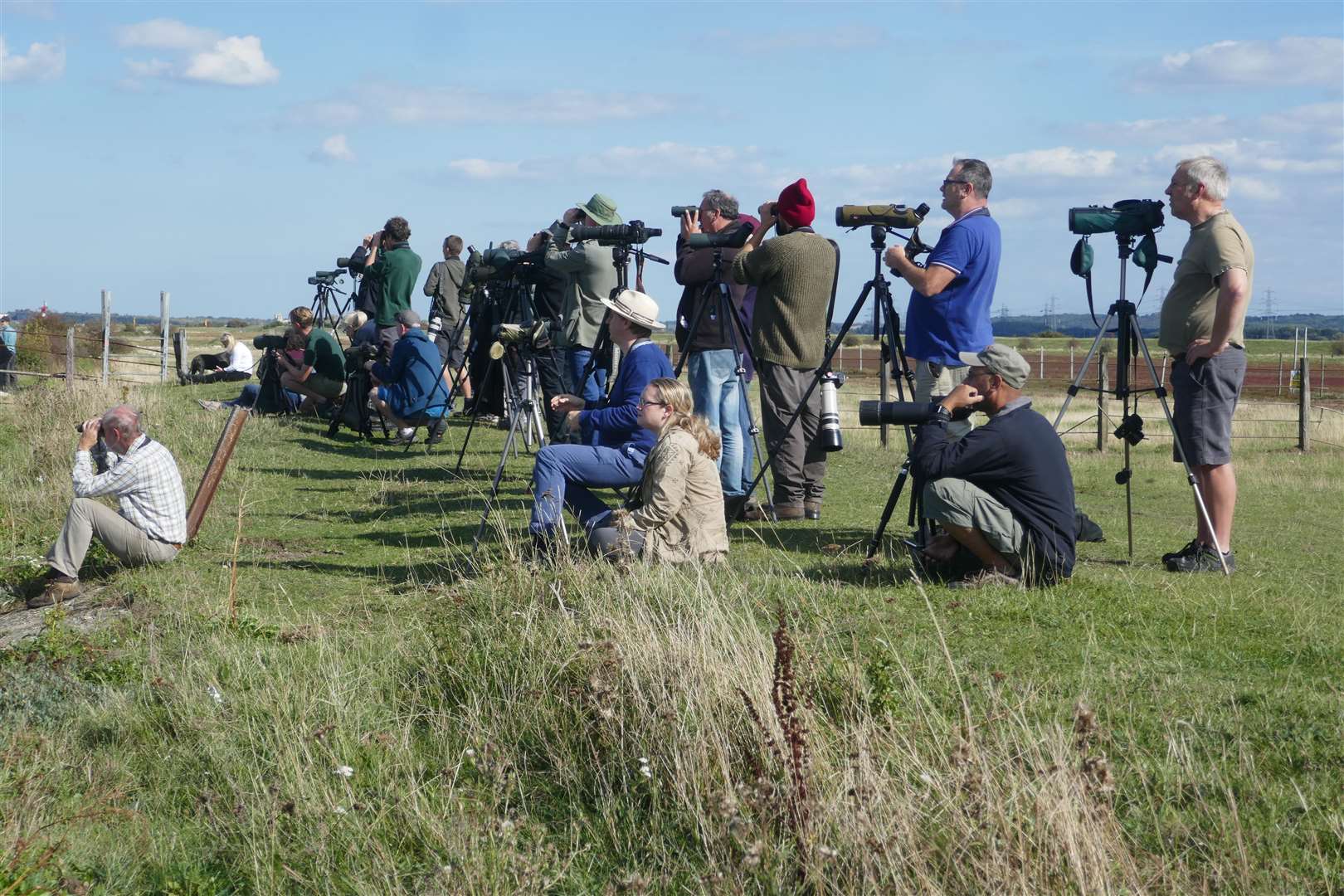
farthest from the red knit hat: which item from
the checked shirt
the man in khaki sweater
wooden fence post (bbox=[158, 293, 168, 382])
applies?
wooden fence post (bbox=[158, 293, 168, 382])

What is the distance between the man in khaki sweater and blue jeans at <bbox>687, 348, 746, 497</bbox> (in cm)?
23

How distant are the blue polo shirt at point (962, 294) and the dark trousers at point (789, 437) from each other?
1172 mm

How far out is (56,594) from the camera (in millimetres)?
7395

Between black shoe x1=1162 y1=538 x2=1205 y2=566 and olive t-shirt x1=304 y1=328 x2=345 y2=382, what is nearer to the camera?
black shoe x1=1162 y1=538 x2=1205 y2=566

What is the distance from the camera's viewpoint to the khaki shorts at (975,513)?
5.83 metres

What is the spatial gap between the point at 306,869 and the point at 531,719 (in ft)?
3.30

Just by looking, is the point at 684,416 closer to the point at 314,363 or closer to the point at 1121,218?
the point at 1121,218

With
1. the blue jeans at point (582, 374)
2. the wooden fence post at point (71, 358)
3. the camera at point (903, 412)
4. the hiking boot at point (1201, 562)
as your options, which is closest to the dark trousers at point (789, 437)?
the camera at point (903, 412)

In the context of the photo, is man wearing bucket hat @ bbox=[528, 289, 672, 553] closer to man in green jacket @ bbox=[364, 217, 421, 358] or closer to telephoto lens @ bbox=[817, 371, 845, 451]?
telephoto lens @ bbox=[817, 371, 845, 451]

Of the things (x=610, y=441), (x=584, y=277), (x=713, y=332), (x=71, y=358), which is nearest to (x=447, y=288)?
(x=584, y=277)

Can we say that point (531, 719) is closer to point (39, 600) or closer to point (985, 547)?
point (985, 547)

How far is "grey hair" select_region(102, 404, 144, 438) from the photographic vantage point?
296 inches

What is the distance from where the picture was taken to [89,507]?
741cm

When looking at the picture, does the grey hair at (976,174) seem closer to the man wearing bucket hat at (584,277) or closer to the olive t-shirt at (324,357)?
the man wearing bucket hat at (584,277)
